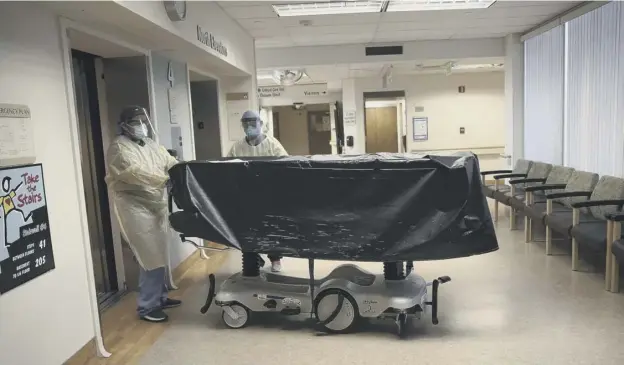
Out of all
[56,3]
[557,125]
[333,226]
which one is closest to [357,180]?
[333,226]

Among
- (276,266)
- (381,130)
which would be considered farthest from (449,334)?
(381,130)

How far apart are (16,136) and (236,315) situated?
5.88 feet

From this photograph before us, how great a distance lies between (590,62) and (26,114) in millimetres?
5181

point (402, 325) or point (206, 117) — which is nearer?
point (402, 325)

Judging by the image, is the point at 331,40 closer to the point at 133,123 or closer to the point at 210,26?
the point at 210,26

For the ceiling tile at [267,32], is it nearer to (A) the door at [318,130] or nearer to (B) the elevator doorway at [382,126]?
(B) the elevator doorway at [382,126]

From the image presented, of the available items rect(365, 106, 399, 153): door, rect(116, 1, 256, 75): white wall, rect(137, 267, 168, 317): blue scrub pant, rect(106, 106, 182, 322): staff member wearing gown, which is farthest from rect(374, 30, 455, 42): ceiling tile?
rect(137, 267, 168, 317): blue scrub pant

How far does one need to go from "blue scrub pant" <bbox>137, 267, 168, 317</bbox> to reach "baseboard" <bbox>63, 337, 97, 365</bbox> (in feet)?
2.09

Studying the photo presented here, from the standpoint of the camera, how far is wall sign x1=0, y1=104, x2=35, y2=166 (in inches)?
85.8

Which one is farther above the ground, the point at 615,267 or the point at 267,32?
the point at 267,32

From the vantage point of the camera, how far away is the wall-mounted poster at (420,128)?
1037cm

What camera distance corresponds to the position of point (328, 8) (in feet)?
16.7

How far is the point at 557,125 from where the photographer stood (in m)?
5.88

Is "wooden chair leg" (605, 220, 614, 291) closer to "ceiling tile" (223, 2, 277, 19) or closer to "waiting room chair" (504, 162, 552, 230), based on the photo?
"waiting room chair" (504, 162, 552, 230)
